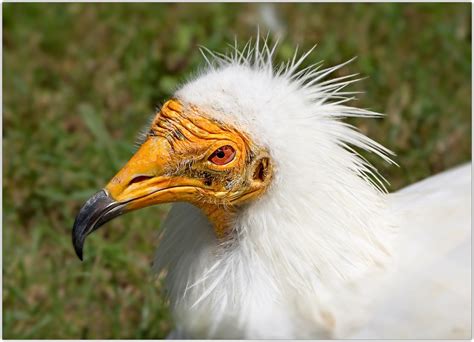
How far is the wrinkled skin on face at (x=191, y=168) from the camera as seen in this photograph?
11.2ft

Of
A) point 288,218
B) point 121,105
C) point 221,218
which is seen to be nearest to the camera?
point 288,218

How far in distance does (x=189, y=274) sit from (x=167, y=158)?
54 centimetres

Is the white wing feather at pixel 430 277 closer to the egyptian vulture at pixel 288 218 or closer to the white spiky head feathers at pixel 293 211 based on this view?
the egyptian vulture at pixel 288 218

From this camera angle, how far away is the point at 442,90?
6488 millimetres

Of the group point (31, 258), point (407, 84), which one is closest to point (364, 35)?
point (407, 84)

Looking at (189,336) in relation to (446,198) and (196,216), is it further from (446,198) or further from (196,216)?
(446,198)

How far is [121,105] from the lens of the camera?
6344 millimetres

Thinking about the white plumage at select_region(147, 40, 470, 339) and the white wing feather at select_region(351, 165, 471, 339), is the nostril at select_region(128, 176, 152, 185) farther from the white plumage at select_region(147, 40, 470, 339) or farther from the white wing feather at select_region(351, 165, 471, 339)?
the white wing feather at select_region(351, 165, 471, 339)

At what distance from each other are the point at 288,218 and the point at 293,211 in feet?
0.11

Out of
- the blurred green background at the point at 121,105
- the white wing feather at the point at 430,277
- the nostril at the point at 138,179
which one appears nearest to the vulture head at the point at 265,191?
the nostril at the point at 138,179

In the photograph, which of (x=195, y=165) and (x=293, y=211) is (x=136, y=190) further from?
(x=293, y=211)

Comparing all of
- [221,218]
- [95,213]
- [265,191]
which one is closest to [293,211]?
[265,191]

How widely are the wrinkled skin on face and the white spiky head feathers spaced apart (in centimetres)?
5

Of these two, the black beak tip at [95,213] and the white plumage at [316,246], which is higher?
the black beak tip at [95,213]
